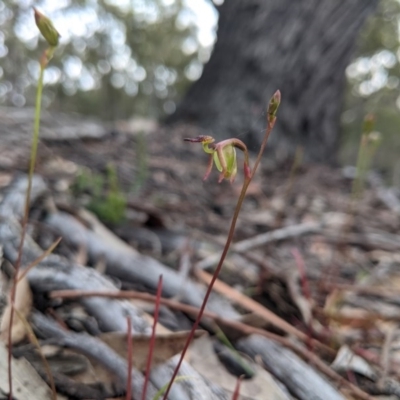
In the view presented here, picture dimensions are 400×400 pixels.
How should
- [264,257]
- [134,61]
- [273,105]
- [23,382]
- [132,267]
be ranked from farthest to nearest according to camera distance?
[134,61] → [264,257] → [132,267] → [23,382] → [273,105]

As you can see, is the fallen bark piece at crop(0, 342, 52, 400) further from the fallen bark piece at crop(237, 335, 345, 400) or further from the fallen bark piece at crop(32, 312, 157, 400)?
the fallen bark piece at crop(237, 335, 345, 400)

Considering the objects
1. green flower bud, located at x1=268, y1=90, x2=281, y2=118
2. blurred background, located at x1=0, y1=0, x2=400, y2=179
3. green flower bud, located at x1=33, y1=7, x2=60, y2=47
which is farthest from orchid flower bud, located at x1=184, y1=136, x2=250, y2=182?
blurred background, located at x1=0, y1=0, x2=400, y2=179

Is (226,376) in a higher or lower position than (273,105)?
lower

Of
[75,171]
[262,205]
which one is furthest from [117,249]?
[262,205]

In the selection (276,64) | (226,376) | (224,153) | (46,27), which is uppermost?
(276,64)

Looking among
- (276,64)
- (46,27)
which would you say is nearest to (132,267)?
(46,27)

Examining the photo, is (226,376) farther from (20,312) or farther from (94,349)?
(20,312)

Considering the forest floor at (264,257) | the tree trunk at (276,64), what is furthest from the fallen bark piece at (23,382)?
the tree trunk at (276,64)

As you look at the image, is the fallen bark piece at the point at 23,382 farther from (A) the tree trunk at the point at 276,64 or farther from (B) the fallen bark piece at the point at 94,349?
(A) the tree trunk at the point at 276,64

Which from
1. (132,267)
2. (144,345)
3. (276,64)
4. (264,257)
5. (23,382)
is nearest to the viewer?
(23,382)
